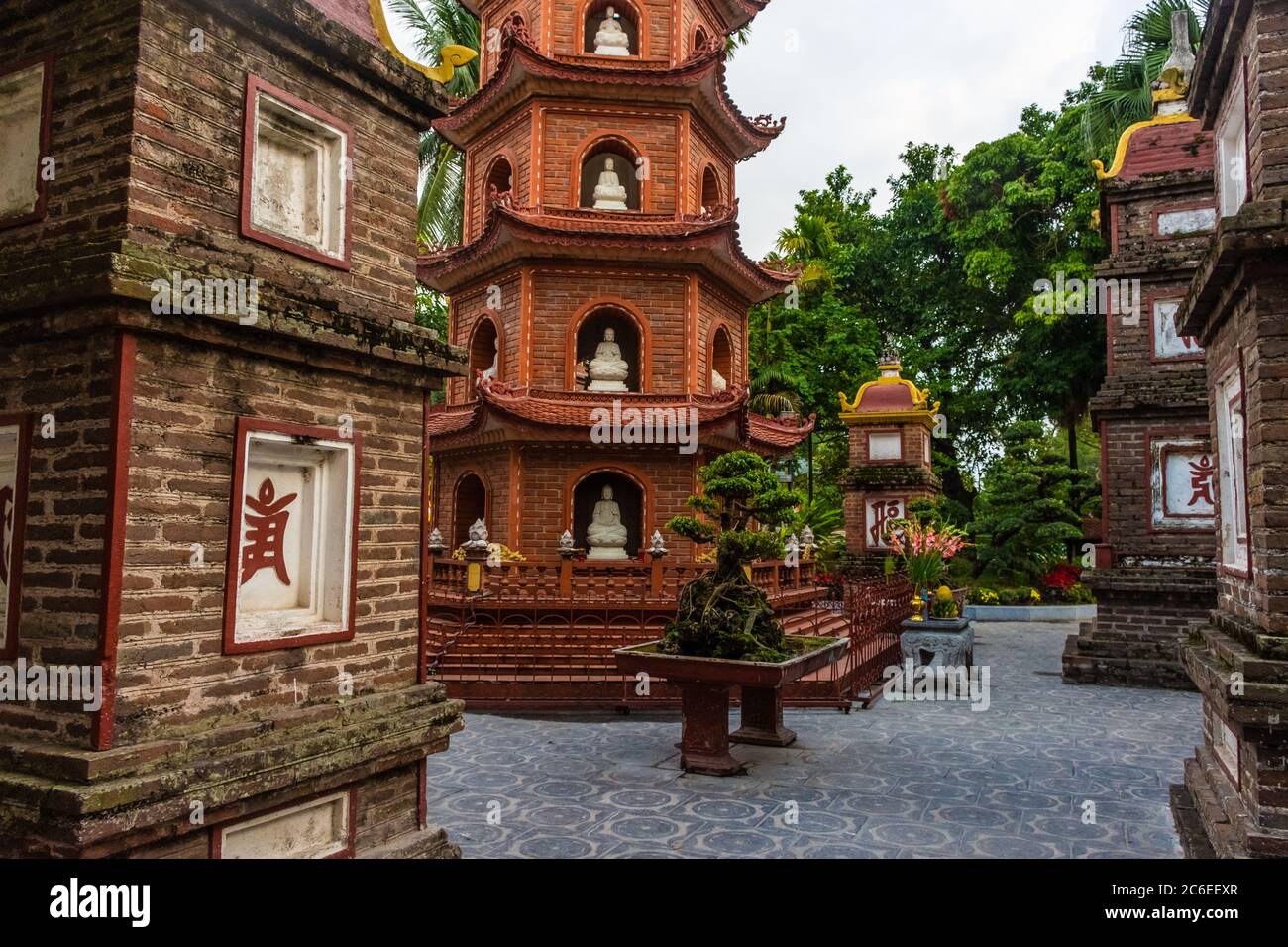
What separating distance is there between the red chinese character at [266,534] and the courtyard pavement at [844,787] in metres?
2.45

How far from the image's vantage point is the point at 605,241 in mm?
13562

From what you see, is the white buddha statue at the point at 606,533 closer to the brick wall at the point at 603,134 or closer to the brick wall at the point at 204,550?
the brick wall at the point at 603,134

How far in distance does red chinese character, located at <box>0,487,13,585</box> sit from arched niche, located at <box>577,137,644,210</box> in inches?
452

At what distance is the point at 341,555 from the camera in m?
4.86

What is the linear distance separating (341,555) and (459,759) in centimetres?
405

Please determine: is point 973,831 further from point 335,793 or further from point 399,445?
point 399,445

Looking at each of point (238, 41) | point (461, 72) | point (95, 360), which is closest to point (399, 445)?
point (95, 360)

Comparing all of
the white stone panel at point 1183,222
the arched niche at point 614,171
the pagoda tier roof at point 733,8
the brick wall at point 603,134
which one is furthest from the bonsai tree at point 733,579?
the pagoda tier roof at point 733,8

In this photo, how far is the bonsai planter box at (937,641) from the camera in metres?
12.7

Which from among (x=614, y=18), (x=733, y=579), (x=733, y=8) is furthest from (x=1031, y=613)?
(x=614, y=18)

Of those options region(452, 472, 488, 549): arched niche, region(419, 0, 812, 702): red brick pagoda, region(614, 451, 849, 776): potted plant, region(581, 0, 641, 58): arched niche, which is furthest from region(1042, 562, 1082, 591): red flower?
region(581, 0, 641, 58): arched niche

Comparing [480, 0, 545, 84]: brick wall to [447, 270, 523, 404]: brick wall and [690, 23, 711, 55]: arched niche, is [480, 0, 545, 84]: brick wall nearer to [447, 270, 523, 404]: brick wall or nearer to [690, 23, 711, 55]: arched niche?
[690, 23, 711, 55]: arched niche

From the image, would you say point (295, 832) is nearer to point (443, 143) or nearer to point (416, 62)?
point (416, 62)

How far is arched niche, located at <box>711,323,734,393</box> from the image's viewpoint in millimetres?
15508
